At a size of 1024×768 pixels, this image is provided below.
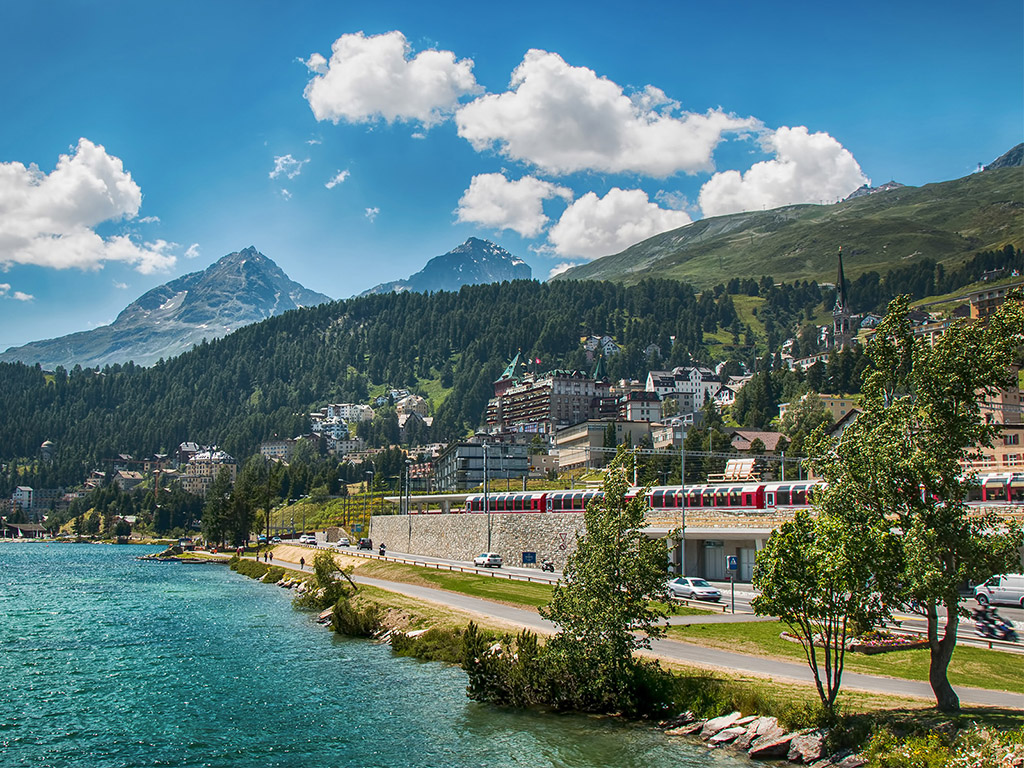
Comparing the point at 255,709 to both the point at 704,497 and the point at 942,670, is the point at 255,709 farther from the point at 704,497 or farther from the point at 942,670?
the point at 704,497

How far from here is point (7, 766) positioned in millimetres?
25375

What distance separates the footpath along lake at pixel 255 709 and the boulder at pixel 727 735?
27.4 inches

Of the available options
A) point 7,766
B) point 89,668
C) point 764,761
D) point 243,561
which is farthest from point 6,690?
point 243,561

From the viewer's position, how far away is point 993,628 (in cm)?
3616

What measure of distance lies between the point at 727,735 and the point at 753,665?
22.4 ft

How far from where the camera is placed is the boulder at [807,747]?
23156 mm

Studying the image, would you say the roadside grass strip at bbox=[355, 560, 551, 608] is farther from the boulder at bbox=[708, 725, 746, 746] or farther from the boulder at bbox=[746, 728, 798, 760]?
the boulder at bbox=[746, 728, 798, 760]

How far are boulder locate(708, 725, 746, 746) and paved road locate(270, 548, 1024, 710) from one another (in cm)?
454

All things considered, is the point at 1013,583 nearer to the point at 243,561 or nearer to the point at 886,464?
Result: the point at 886,464

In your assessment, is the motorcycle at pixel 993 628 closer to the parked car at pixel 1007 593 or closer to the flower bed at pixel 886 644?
the flower bed at pixel 886 644

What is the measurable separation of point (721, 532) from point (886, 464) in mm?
40967

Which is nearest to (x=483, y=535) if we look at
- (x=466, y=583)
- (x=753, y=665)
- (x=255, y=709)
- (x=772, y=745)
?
(x=466, y=583)

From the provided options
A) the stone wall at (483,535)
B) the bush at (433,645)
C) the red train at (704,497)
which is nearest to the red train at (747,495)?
the red train at (704,497)

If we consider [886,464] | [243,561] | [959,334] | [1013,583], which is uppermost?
[959,334]
